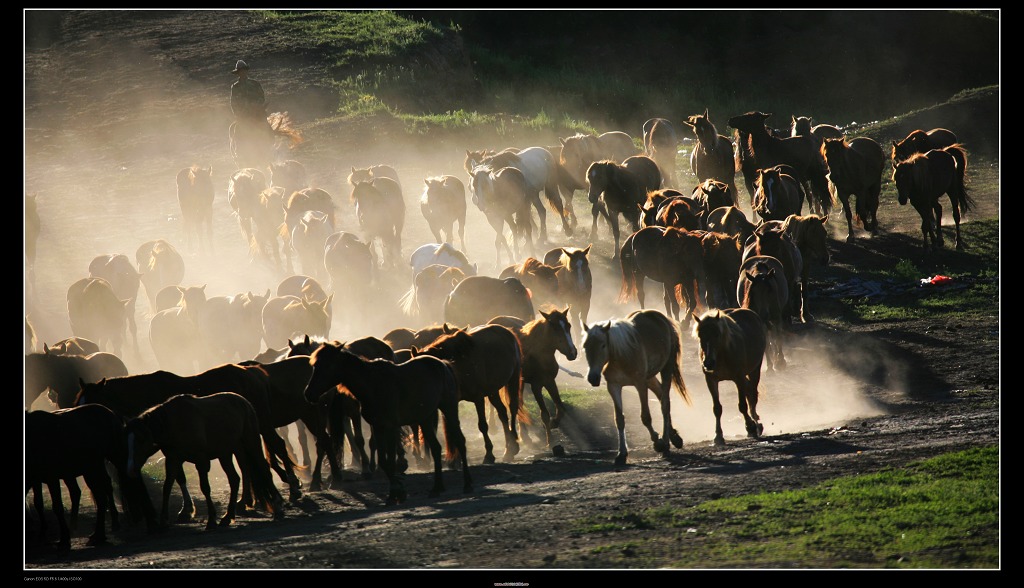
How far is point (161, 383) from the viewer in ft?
44.1

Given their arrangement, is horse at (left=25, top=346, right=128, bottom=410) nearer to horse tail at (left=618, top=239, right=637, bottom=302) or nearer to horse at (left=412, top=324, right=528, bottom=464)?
horse at (left=412, top=324, right=528, bottom=464)

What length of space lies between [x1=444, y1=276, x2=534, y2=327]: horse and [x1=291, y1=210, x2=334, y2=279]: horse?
7.51 metres

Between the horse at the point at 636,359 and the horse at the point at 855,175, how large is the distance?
1302 cm

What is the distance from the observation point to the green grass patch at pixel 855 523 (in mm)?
8695

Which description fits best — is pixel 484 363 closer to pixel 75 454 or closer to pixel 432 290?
pixel 75 454

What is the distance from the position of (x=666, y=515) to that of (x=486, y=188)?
1690 cm

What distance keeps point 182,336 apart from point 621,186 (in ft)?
35.5

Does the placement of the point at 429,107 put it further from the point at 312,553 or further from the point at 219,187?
the point at 312,553

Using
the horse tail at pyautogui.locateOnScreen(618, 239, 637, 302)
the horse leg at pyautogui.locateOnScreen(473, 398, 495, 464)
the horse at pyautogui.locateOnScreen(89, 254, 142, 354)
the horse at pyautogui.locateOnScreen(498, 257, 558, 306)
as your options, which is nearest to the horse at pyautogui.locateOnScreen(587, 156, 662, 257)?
the horse tail at pyautogui.locateOnScreen(618, 239, 637, 302)

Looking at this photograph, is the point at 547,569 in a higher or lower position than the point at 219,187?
lower

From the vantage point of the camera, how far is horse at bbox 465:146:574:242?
28.0m

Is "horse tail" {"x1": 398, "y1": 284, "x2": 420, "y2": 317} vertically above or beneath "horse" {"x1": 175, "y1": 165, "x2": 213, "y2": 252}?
beneath

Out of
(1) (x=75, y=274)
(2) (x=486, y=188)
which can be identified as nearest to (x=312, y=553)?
(2) (x=486, y=188)

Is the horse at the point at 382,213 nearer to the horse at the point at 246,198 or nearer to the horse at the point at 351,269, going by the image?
the horse at the point at 351,269
